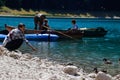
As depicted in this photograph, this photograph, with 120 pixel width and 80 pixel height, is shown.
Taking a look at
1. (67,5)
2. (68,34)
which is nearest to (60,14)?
(67,5)

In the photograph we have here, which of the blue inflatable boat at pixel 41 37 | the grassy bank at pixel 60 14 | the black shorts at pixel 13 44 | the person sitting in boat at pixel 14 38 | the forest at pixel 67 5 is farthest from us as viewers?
the forest at pixel 67 5

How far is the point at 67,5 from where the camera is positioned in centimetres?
10750

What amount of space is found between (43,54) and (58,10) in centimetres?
8195

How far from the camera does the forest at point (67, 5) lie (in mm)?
103906

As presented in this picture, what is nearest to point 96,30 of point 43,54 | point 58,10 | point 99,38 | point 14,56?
point 99,38

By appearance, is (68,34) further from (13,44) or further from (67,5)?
(67,5)

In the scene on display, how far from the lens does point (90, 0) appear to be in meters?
108

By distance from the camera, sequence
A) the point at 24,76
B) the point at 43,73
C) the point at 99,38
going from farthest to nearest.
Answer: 1. the point at 99,38
2. the point at 43,73
3. the point at 24,76

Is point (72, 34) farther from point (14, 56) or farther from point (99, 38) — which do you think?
point (14, 56)

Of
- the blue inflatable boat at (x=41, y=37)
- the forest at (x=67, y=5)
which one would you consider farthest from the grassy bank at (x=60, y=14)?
the blue inflatable boat at (x=41, y=37)

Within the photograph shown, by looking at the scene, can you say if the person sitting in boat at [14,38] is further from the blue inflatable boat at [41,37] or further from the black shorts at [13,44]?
the blue inflatable boat at [41,37]

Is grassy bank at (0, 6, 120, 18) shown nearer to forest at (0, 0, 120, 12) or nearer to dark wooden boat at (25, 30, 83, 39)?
forest at (0, 0, 120, 12)

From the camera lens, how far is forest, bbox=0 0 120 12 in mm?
103906

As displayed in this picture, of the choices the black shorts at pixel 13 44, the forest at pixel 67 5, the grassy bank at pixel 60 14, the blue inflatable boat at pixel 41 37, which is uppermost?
the black shorts at pixel 13 44
